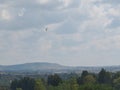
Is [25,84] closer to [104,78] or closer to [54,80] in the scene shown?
[54,80]

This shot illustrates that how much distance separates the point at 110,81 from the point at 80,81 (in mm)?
11600

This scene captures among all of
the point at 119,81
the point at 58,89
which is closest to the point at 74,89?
the point at 58,89

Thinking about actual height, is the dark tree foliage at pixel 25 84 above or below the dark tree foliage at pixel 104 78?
below

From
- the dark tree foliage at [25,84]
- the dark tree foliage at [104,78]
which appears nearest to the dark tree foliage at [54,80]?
the dark tree foliage at [25,84]

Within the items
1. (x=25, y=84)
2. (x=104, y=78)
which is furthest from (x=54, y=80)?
(x=104, y=78)

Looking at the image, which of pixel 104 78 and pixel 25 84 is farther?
pixel 25 84

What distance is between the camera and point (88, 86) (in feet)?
365

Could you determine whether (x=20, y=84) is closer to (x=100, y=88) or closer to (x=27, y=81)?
(x=27, y=81)

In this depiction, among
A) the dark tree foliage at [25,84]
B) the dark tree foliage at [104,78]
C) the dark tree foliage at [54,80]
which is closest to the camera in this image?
the dark tree foliage at [54,80]

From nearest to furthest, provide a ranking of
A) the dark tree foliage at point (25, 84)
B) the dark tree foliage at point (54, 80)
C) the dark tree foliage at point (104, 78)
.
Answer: the dark tree foliage at point (54, 80), the dark tree foliage at point (104, 78), the dark tree foliage at point (25, 84)

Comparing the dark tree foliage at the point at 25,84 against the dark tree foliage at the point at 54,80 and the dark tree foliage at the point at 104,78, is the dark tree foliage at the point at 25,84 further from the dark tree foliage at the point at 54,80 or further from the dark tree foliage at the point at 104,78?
the dark tree foliage at the point at 104,78

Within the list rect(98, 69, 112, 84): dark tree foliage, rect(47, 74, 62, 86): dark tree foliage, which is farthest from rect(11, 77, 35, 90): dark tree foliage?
rect(98, 69, 112, 84): dark tree foliage

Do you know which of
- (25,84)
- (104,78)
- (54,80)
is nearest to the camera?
(54,80)

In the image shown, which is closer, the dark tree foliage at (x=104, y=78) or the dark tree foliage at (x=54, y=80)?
the dark tree foliage at (x=54, y=80)
